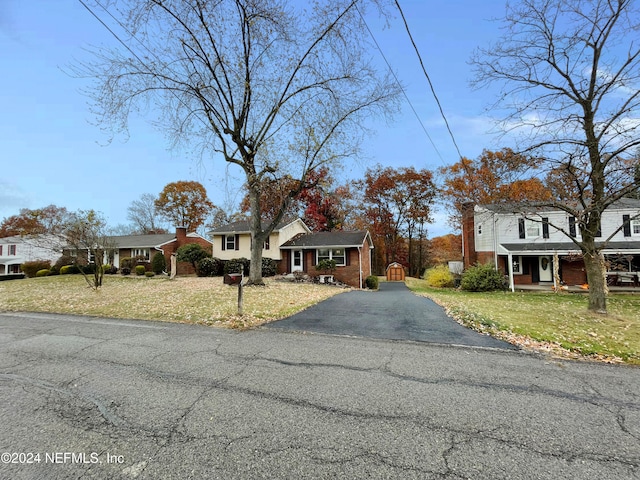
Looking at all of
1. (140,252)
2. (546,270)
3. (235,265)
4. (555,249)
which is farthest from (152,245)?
(546,270)

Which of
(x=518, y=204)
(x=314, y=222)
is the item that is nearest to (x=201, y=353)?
(x=518, y=204)

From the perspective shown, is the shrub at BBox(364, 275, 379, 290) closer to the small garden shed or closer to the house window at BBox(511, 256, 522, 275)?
the house window at BBox(511, 256, 522, 275)

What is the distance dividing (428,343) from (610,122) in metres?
9.23

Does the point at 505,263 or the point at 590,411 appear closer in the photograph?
the point at 590,411

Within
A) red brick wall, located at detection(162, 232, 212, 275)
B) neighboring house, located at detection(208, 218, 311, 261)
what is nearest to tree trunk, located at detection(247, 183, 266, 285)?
neighboring house, located at detection(208, 218, 311, 261)

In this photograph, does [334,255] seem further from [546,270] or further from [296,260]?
[546,270]

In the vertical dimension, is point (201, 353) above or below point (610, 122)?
below

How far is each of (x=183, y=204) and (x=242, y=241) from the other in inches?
977

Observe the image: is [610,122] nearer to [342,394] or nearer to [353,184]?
[342,394]

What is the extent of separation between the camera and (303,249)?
2525 centimetres

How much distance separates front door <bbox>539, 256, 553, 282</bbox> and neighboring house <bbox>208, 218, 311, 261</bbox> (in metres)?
20.1

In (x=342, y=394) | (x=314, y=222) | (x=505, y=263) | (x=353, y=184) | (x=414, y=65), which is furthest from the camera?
(x=353, y=184)

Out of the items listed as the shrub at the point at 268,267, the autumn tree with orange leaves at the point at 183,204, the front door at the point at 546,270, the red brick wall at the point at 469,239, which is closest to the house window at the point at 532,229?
the front door at the point at 546,270

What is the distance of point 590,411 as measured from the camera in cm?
345
